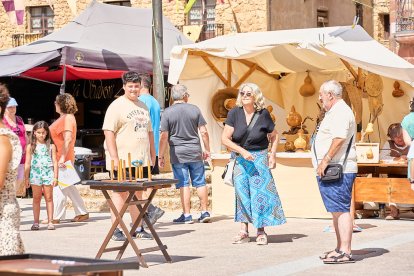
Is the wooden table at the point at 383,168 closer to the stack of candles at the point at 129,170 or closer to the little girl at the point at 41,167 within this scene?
the little girl at the point at 41,167

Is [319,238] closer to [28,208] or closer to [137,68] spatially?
[28,208]

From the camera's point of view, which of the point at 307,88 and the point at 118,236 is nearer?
the point at 118,236

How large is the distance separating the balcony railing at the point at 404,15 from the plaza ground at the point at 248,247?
1634 centimetres

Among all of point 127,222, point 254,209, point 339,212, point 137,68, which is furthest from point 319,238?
point 137,68

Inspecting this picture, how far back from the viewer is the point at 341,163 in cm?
1043

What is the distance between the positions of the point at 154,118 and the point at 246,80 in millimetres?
3240

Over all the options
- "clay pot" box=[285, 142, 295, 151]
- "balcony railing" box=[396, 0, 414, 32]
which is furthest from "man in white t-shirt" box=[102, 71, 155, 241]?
"balcony railing" box=[396, 0, 414, 32]

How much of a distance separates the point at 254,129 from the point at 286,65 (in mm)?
6128

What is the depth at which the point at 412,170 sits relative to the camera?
1141 cm

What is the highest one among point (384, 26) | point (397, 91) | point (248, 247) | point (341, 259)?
point (384, 26)

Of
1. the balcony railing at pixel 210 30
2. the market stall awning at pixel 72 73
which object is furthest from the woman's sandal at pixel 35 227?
the balcony railing at pixel 210 30

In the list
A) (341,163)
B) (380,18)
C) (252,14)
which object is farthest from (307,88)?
(380,18)

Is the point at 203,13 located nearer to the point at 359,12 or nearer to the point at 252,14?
the point at 252,14

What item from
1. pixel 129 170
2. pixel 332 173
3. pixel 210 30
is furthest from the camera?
pixel 210 30
